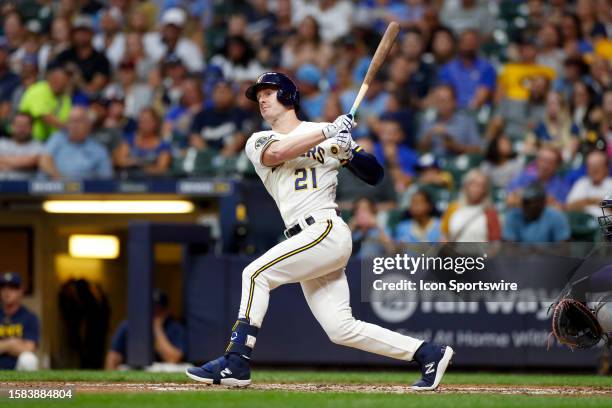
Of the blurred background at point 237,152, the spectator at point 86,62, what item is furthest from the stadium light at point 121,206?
the spectator at point 86,62

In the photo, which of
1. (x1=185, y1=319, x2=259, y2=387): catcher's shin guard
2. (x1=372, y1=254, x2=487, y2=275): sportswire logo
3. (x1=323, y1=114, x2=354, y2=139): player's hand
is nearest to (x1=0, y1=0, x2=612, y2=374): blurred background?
(x1=372, y1=254, x2=487, y2=275): sportswire logo

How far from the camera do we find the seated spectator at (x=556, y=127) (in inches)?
444

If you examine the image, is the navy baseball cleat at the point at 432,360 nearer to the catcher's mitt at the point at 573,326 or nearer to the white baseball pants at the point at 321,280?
the white baseball pants at the point at 321,280

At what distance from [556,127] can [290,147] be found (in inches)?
240

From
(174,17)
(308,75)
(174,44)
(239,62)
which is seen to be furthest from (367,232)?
(174,17)

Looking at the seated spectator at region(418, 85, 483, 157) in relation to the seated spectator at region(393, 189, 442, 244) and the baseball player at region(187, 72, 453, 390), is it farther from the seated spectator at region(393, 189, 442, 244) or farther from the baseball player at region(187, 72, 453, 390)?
the baseball player at region(187, 72, 453, 390)

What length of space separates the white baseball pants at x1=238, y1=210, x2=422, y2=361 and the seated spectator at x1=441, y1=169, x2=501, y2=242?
3.58 meters

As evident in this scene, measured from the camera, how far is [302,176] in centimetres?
620

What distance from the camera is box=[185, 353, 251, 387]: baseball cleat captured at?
596cm

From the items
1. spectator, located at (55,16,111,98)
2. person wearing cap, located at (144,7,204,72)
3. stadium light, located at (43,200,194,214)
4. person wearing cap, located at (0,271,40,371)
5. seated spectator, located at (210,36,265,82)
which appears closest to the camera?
person wearing cap, located at (0,271,40,371)

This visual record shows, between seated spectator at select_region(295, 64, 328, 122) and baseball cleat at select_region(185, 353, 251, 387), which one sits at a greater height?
seated spectator at select_region(295, 64, 328, 122)

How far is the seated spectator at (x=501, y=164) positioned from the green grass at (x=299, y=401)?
16.9 ft

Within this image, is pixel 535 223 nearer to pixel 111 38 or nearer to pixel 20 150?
pixel 20 150

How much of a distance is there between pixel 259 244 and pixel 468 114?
2.92 m
